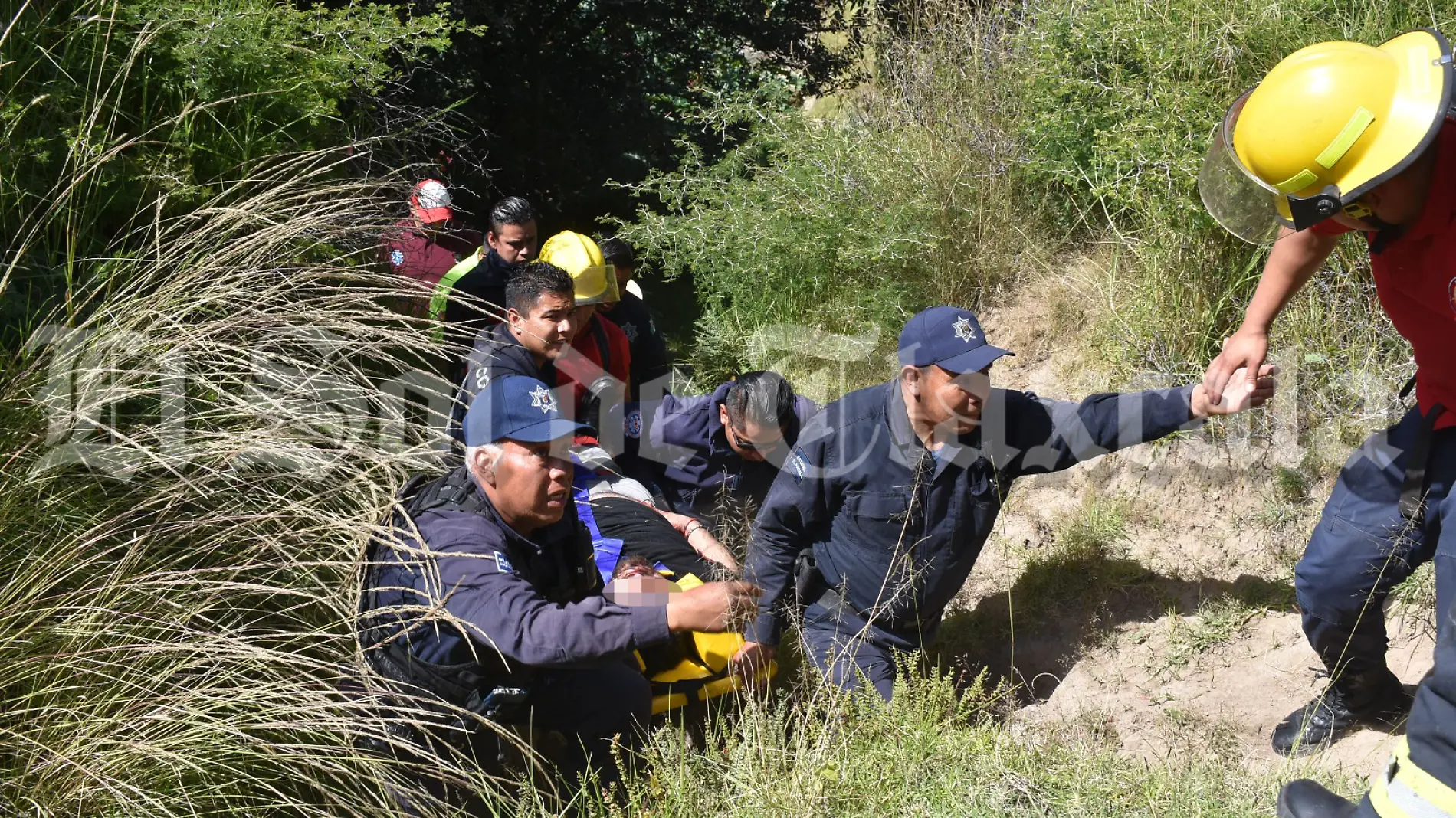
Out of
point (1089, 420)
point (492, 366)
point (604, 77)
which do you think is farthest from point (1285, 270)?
point (604, 77)

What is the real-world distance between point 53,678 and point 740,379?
2589mm

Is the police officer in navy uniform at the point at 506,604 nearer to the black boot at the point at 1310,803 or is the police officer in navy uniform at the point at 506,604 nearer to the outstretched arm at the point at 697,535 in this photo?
the outstretched arm at the point at 697,535

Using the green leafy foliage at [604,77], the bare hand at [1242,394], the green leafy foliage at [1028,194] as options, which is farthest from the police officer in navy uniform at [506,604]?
the green leafy foliage at [604,77]

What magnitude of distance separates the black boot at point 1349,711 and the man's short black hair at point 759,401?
2.06 metres

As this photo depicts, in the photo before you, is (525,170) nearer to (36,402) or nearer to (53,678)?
(36,402)

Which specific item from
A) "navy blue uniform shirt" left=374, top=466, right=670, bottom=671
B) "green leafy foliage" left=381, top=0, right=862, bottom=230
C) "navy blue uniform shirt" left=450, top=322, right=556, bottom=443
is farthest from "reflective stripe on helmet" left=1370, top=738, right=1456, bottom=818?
"green leafy foliage" left=381, top=0, right=862, bottom=230

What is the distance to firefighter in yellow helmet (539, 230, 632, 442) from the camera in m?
4.82

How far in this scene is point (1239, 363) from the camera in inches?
124

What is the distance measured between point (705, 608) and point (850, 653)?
3.63 feet

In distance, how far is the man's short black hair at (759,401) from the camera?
446 cm

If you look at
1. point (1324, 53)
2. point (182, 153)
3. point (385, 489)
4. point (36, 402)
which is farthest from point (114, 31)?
point (1324, 53)

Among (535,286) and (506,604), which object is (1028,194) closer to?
(535,286)

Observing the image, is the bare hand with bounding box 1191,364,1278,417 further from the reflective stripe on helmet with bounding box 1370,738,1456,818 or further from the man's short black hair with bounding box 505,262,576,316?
the man's short black hair with bounding box 505,262,576,316

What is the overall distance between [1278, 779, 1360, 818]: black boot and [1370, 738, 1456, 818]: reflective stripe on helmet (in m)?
0.11
